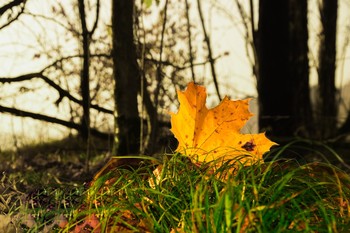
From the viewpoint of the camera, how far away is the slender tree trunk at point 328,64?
24.5ft

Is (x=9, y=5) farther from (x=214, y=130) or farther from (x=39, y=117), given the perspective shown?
(x=214, y=130)

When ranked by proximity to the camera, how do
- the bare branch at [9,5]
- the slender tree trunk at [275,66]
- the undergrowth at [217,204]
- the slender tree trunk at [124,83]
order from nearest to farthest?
the undergrowth at [217,204], the slender tree trunk at [124,83], the bare branch at [9,5], the slender tree trunk at [275,66]

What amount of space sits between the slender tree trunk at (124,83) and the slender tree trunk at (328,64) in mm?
2778

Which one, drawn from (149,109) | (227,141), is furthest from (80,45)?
(227,141)

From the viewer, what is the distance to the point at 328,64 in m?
7.59

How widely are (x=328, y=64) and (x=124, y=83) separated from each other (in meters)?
3.24

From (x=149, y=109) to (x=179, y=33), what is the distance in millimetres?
2602

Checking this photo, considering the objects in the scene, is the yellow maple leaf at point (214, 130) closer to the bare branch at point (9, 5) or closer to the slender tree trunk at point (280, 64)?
the slender tree trunk at point (280, 64)

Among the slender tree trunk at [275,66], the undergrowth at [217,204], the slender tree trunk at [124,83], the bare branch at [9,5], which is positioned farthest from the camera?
the slender tree trunk at [275,66]

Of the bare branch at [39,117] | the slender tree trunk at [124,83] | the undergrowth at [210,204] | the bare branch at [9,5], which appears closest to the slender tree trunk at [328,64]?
the slender tree trunk at [124,83]

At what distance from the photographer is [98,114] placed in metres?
6.81

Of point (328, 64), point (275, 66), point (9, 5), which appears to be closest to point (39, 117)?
point (9, 5)

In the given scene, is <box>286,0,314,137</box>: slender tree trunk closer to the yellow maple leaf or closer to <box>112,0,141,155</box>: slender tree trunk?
<box>112,0,141,155</box>: slender tree trunk

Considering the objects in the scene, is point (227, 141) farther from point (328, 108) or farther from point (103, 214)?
point (328, 108)
